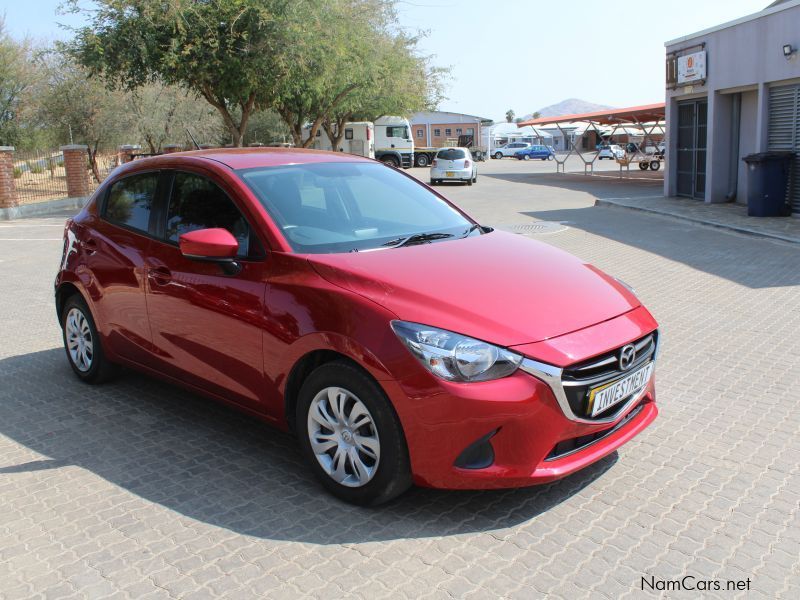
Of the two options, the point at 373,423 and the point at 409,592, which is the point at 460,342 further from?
the point at 409,592

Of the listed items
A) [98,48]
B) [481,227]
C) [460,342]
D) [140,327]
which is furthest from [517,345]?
[98,48]

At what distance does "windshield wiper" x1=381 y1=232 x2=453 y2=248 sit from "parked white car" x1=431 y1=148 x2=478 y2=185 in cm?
2586

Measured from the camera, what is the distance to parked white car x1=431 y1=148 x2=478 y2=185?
29844 mm

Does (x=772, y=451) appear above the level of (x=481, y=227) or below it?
below

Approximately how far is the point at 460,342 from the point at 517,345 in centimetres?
25

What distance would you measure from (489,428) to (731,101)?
16.6m

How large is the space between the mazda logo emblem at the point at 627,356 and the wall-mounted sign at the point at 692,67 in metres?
16.0

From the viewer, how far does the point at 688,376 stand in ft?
18.1

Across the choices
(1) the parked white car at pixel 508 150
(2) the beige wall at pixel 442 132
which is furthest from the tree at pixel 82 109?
(2) the beige wall at pixel 442 132

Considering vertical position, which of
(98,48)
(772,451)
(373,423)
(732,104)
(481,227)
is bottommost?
(772,451)

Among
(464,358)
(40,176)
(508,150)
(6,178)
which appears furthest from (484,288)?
(508,150)

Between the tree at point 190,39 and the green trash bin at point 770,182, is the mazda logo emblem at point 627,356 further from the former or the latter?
the tree at point 190,39

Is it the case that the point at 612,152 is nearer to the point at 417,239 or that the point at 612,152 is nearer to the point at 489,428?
the point at 417,239

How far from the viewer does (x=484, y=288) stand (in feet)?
11.9
